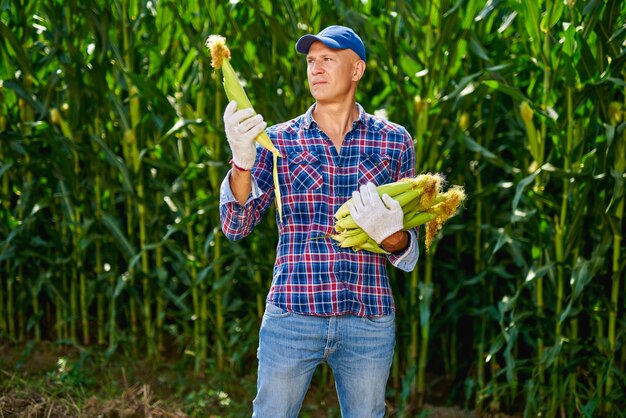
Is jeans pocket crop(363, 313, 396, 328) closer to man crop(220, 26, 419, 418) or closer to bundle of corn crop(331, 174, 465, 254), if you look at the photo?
man crop(220, 26, 419, 418)

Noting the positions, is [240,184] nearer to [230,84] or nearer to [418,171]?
[230,84]

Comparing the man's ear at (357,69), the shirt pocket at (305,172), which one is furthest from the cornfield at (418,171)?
the shirt pocket at (305,172)

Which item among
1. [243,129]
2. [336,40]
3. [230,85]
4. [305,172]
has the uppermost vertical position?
[336,40]

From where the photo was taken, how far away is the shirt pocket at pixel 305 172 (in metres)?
2.62

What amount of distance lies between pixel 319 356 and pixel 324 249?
32 centimetres

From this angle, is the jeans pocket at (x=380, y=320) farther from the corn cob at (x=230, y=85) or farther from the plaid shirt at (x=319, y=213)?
the corn cob at (x=230, y=85)

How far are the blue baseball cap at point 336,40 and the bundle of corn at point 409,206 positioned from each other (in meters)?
0.43

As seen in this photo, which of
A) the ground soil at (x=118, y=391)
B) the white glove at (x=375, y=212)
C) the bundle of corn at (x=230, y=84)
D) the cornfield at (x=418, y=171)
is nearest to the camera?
the white glove at (x=375, y=212)

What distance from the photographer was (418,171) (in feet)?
14.2

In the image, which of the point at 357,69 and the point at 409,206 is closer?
the point at 409,206

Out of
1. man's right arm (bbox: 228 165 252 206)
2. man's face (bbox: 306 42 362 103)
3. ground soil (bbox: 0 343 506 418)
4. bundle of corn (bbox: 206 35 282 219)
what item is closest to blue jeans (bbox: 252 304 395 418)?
man's right arm (bbox: 228 165 252 206)

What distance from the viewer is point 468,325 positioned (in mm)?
5078

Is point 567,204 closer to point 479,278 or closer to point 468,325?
point 479,278

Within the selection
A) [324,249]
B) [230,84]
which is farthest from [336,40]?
[324,249]
